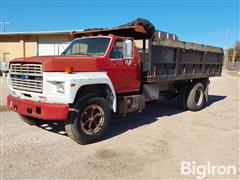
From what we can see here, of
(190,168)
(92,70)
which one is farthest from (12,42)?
(190,168)

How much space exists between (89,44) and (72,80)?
176 cm

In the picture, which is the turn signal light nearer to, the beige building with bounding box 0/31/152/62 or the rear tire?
the rear tire

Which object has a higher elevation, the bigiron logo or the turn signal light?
the turn signal light

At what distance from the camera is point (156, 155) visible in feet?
16.4

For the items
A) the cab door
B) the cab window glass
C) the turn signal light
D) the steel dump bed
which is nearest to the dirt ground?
the cab door

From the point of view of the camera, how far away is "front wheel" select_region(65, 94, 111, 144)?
209 inches

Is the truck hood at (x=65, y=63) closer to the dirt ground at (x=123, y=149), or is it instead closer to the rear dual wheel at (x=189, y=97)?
the dirt ground at (x=123, y=149)

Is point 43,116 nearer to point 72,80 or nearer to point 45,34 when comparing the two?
point 72,80

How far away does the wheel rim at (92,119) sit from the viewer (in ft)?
18.1

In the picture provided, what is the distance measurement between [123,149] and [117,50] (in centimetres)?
238

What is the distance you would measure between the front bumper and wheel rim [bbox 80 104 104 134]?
1.72 feet

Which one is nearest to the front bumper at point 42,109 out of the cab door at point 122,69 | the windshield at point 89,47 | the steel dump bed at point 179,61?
the cab door at point 122,69

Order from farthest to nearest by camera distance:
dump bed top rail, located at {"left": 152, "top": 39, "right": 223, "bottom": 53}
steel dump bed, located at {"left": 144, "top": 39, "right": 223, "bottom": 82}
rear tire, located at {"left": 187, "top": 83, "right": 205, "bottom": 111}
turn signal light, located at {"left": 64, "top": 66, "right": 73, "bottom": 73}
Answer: rear tire, located at {"left": 187, "top": 83, "right": 205, "bottom": 111} → dump bed top rail, located at {"left": 152, "top": 39, "right": 223, "bottom": 53} → steel dump bed, located at {"left": 144, "top": 39, "right": 223, "bottom": 82} → turn signal light, located at {"left": 64, "top": 66, "right": 73, "bottom": 73}

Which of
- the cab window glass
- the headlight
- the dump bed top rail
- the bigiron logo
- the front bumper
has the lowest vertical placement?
the bigiron logo
